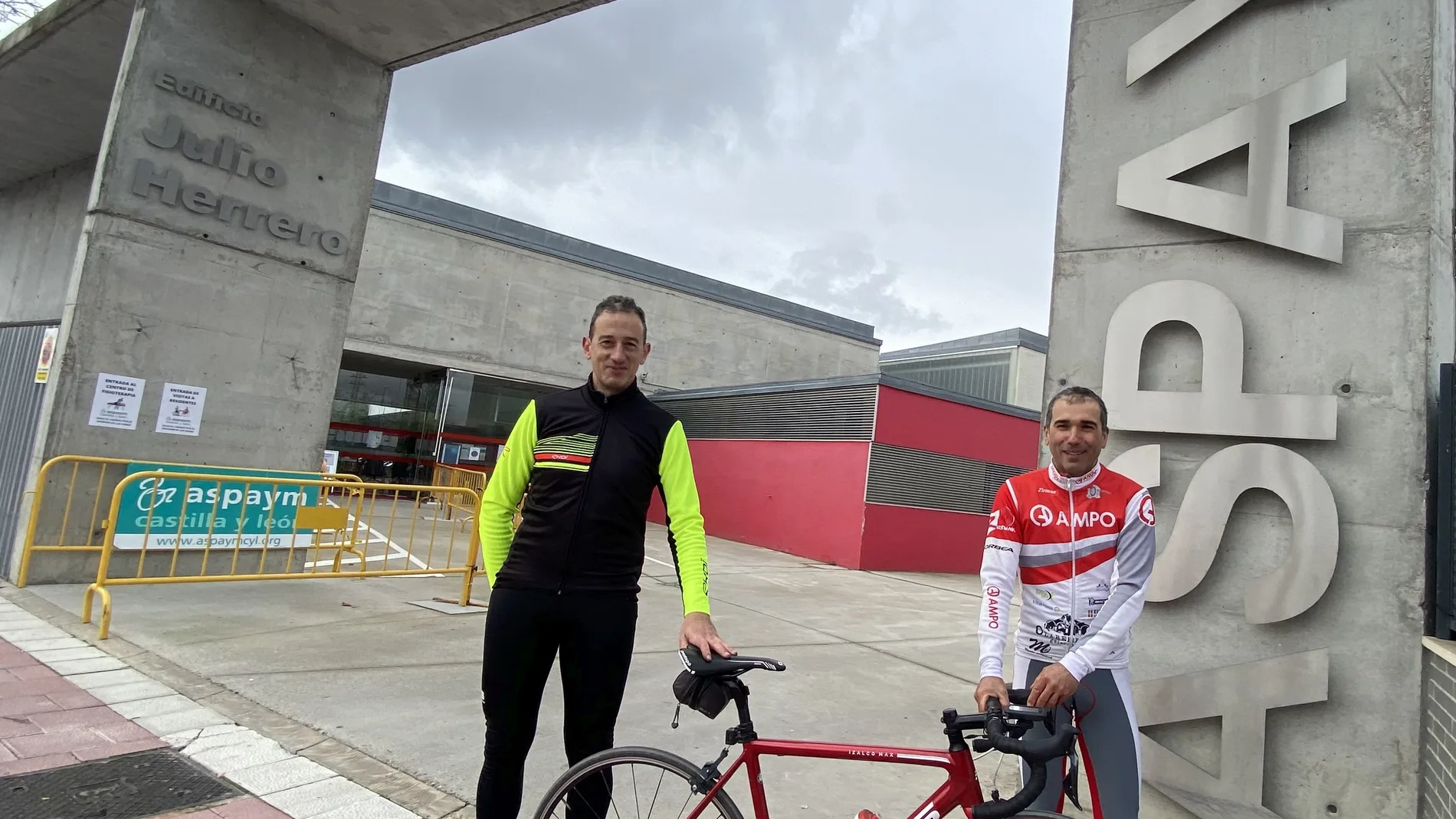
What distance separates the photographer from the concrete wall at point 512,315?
1981 centimetres

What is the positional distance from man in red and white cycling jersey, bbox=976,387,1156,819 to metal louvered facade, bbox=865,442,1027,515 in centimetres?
1215

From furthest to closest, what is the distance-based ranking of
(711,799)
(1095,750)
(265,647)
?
(265,647) → (1095,750) → (711,799)

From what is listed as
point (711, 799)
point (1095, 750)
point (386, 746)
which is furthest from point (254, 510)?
point (1095, 750)

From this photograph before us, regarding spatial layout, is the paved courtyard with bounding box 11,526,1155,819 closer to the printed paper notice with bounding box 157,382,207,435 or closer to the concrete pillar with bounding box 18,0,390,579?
the printed paper notice with bounding box 157,382,207,435

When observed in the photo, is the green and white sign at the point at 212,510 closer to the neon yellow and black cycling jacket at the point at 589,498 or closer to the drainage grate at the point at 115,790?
the drainage grate at the point at 115,790

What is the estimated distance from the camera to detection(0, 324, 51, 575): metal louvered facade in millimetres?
6246

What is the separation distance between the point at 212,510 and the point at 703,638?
21.4 ft

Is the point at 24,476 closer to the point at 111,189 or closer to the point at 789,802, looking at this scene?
the point at 111,189

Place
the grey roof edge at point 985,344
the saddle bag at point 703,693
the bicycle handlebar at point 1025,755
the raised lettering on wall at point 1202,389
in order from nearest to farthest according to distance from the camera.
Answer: the bicycle handlebar at point 1025,755
the saddle bag at point 703,693
the raised lettering on wall at point 1202,389
the grey roof edge at point 985,344

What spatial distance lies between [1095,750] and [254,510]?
23.7 ft

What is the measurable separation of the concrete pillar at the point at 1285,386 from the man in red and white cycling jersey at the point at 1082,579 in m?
1.16

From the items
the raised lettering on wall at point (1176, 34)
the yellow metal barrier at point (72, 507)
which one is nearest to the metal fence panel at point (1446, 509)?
the raised lettering on wall at point (1176, 34)

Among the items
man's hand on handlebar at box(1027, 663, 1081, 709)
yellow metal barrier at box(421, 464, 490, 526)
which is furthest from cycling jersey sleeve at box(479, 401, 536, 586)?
yellow metal barrier at box(421, 464, 490, 526)

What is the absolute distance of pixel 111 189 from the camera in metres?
6.21
